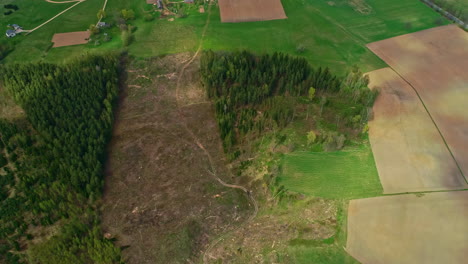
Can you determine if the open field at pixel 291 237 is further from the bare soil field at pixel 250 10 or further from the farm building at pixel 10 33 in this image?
the farm building at pixel 10 33

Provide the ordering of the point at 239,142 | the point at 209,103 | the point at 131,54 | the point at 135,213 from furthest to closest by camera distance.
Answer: the point at 131,54, the point at 209,103, the point at 239,142, the point at 135,213

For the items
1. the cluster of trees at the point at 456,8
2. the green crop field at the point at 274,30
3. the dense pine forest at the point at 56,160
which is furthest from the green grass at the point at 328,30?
the dense pine forest at the point at 56,160

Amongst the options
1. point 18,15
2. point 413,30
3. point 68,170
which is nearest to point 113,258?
point 68,170

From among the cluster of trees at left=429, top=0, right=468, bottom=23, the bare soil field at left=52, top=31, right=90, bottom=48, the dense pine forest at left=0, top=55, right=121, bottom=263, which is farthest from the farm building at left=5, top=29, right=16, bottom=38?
the cluster of trees at left=429, top=0, right=468, bottom=23

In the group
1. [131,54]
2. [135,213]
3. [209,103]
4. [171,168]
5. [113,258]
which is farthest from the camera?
[131,54]

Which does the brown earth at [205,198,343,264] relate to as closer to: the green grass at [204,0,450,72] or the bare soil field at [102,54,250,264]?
the bare soil field at [102,54,250,264]

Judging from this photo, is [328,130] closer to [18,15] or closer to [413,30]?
[413,30]

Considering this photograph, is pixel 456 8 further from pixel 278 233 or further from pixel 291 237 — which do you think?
pixel 278 233
